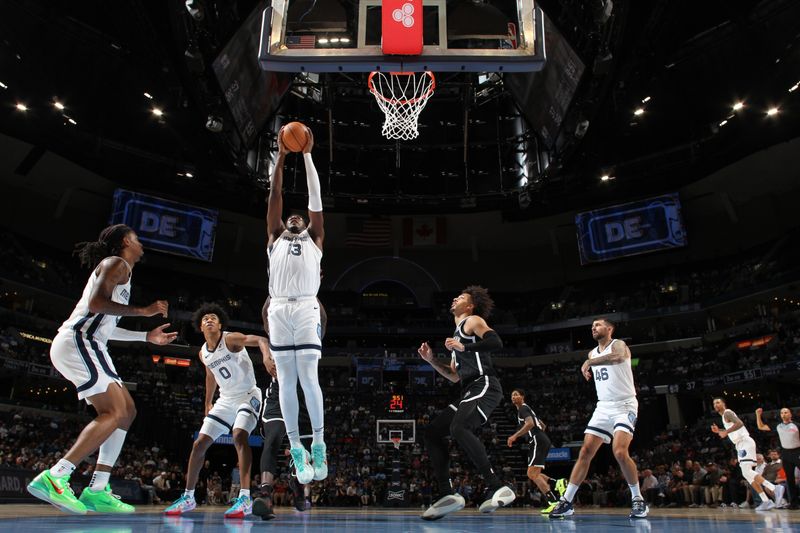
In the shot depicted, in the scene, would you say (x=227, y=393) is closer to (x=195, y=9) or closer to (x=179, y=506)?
(x=179, y=506)

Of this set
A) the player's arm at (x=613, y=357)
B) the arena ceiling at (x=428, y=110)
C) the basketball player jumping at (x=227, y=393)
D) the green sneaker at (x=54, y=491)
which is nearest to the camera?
the green sneaker at (x=54, y=491)

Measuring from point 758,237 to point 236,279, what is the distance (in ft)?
94.3

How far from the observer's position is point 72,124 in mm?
22812

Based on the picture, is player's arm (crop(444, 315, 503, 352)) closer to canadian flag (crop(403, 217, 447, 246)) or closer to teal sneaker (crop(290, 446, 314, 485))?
teal sneaker (crop(290, 446, 314, 485))

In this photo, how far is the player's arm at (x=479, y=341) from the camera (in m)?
5.75

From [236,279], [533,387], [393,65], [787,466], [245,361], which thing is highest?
[236,279]

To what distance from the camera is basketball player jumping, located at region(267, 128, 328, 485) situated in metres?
4.77

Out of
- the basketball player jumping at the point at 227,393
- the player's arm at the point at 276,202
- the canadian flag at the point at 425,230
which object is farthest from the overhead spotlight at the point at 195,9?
the canadian flag at the point at 425,230

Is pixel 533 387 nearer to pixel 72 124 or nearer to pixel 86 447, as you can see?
pixel 72 124

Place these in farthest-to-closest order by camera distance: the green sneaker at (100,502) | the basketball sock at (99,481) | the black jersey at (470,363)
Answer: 1. the black jersey at (470,363)
2. the basketball sock at (99,481)
3. the green sneaker at (100,502)

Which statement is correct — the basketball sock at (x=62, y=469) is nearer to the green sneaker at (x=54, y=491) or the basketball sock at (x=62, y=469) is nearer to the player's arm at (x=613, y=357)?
the green sneaker at (x=54, y=491)

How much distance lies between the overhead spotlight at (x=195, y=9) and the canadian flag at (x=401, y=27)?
7.46m

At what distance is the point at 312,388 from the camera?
482cm

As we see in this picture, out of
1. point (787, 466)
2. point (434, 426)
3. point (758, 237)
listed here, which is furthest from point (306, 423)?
point (758, 237)
